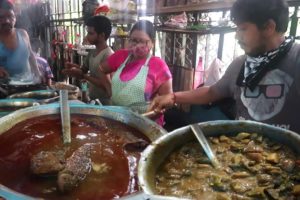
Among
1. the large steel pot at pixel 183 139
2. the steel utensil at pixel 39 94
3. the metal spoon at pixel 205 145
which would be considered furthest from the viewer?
the steel utensil at pixel 39 94

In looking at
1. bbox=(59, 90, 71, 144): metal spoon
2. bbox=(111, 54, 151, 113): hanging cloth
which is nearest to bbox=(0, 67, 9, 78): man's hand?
bbox=(111, 54, 151, 113): hanging cloth

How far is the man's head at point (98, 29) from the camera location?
3.82 metres

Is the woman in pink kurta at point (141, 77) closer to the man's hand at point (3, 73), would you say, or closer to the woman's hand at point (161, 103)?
the woman's hand at point (161, 103)

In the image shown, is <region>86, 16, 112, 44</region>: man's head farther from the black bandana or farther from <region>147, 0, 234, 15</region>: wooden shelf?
the black bandana

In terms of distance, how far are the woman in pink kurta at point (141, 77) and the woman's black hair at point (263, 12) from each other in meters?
1.05

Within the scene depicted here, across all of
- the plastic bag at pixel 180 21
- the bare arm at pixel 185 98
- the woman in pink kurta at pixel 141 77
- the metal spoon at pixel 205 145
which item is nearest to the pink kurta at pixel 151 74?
the woman in pink kurta at pixel 141 77

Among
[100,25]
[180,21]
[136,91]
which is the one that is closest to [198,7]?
[180,21]

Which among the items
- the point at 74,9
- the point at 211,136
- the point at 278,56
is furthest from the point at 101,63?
the point at 74,9

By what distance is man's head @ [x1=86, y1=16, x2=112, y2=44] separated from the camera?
3.82m

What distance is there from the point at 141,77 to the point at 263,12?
1256mm

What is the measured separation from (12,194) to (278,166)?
1082 millimetres

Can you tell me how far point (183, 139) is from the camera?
121cm

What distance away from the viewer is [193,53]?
13.5 ft

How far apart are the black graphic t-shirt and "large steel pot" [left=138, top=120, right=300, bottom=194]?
2.33ft
